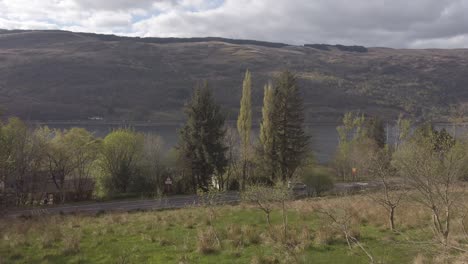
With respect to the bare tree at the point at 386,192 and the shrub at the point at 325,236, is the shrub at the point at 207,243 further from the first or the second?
the bare tree at the point at 386,192

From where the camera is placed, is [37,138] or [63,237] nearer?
[63,237]

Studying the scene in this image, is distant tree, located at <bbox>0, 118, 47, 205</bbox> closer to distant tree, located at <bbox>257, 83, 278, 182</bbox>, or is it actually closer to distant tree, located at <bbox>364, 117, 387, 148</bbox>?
distant tree, located at <bbox>257, 83, 278, 182</bbox>

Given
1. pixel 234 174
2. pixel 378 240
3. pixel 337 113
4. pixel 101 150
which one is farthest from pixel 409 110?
pixel 378 240

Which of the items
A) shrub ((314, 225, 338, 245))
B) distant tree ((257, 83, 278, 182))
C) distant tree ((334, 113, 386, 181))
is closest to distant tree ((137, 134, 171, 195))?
distant tree ((257, 83, 278, 182))

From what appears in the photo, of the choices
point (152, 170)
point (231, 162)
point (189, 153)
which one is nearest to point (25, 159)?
point (152, 170)


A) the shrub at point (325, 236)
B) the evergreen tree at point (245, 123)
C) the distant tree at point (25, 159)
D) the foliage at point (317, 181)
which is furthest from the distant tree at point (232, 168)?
the shrub at point (325, 236)

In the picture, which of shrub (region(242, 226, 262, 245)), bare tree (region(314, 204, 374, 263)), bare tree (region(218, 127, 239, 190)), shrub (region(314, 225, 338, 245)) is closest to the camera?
bare tree (region(314, 204, 374, 263))

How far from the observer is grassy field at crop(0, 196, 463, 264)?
Answer: 13.0 metres

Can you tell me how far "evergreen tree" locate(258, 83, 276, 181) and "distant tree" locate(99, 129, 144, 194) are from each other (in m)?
14.5

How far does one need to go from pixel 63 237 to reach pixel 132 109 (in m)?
186

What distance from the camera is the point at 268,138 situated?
1759 inches

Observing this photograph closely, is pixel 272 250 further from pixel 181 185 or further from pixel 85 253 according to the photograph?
pixel 181 185

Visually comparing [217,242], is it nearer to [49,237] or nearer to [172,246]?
[172,246]

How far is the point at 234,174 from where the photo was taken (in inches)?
2005
